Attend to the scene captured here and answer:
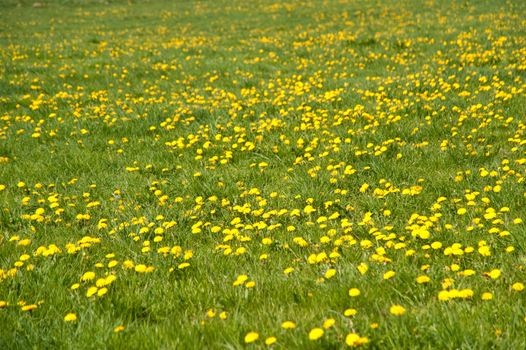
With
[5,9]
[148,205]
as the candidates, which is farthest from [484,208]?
[5,9]

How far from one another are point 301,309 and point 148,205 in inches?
103

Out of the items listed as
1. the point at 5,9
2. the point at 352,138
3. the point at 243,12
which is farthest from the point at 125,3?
the point at 352,138

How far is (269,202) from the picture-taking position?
4.95 metres

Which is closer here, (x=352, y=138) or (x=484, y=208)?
(x=484, y=208)

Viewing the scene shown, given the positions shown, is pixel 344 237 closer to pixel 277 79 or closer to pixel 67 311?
pixel 67 311

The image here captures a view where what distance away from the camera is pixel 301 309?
3.04 meters

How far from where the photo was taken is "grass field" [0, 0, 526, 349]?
2881 mm

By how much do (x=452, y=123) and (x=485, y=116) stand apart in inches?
22.3

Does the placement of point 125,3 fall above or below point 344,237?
above

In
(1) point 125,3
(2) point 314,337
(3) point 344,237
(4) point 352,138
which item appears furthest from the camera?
(1) point 125,3

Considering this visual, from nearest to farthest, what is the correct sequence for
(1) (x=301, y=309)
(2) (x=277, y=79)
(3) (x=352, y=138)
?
(1) (x=301, y=309)
(3) (x=352, y=138)
(2) (x=277, y=79)

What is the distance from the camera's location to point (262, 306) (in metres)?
3.12

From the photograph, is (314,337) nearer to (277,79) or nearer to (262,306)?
(262,306)

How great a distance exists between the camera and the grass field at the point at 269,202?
2.88m
